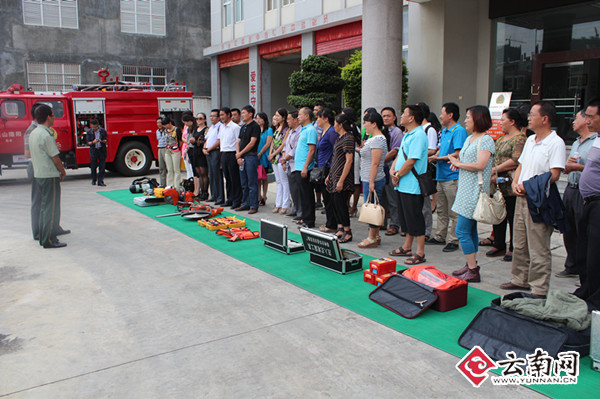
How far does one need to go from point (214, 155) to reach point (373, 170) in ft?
15.3

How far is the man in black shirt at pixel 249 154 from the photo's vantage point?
8.84 meters

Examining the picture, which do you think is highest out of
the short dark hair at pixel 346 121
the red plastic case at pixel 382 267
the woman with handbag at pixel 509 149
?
the short dark hair at pixel 346 121

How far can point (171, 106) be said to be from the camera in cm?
1592

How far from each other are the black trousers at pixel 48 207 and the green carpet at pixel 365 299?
1.93 meters

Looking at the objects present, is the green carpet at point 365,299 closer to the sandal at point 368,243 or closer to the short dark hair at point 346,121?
the sandal at point 368,243

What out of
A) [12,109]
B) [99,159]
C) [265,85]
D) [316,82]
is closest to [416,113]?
[316,82]

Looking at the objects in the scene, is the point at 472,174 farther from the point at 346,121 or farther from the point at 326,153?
the point at 326,153

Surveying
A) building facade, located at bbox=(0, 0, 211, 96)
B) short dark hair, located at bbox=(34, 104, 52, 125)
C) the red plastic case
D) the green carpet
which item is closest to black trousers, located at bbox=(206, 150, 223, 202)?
the green carpet

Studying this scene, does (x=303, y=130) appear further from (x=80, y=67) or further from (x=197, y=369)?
(x=80, y=67)

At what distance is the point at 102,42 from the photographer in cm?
2491

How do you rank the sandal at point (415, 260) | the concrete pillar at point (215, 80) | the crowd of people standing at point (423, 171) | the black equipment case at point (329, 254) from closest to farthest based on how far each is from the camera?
the crowd of people standing at point (423, 171) < the black equipment case at point (329, 254) < the sandal at point (415, 260) < the concrete pillar at point (215, 80)

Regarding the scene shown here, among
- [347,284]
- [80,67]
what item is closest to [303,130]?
[347,284]

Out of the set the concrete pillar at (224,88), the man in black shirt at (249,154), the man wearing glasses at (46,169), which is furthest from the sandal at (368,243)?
the concrete pillar at (224,88)

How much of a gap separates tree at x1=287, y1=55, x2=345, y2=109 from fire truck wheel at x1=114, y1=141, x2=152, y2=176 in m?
5.01
